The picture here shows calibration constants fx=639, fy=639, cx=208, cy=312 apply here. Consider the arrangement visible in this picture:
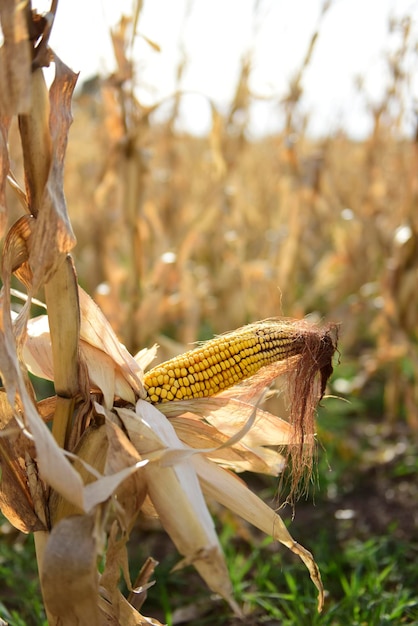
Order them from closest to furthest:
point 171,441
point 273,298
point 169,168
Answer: point 171,441 < point 273,298 < point 169,168

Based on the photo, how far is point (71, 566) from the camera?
1083 millimetres

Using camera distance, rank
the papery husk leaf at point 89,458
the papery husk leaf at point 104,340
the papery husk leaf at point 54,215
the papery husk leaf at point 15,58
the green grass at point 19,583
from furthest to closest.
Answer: the green grass at point 19,583, the papery husk leaf at point 104,340, the papery husk leaf at point 89,458, the papery husk leaf at point 54,215, the papery husk leaf at point 15,58

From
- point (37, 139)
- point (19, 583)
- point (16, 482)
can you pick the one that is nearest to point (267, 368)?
point (16, 482)

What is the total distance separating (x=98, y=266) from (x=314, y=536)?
9.52 ft

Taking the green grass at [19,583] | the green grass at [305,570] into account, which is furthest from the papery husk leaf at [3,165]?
the green grass at [19,583]

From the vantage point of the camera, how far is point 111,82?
277 centimetres

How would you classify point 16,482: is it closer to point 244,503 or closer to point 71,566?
point 71,566

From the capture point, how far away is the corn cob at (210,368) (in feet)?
4.69

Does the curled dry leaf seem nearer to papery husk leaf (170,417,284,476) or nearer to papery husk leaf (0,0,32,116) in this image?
papery husk leaf (170,417,284,476)

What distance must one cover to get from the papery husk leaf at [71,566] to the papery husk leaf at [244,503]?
1.00 ft

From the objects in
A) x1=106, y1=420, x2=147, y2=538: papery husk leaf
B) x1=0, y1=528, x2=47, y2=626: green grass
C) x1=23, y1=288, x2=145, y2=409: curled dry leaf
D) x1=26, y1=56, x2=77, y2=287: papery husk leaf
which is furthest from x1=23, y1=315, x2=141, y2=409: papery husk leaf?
x1=0, y1=528, x2=47, y2=626: green grass

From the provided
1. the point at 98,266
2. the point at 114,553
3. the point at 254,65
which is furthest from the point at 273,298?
the point at 114,553

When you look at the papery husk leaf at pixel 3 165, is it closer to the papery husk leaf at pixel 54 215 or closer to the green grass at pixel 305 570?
the papery husk leaf at pixel 54 215

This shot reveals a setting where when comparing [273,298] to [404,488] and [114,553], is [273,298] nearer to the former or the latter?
[404,488]
